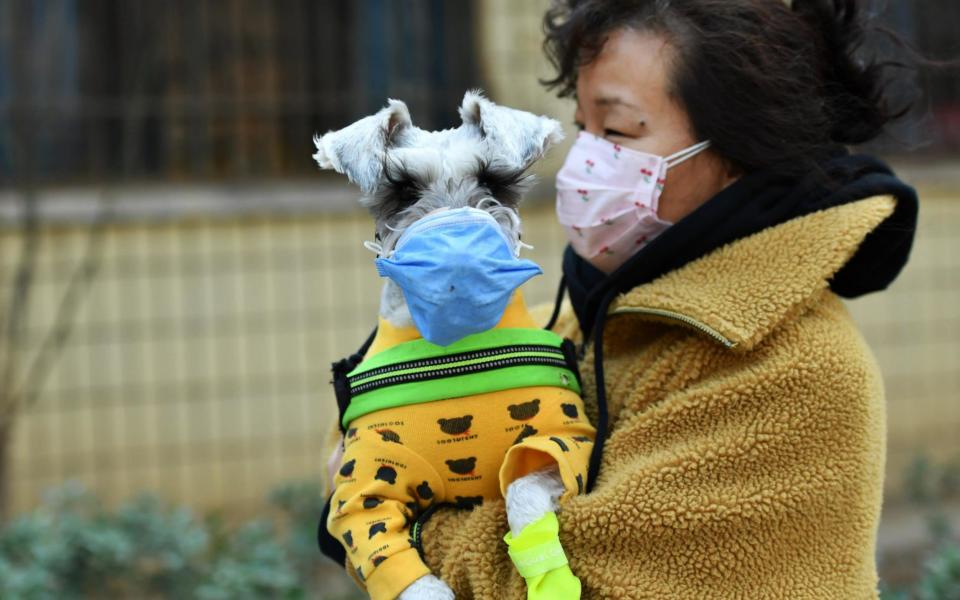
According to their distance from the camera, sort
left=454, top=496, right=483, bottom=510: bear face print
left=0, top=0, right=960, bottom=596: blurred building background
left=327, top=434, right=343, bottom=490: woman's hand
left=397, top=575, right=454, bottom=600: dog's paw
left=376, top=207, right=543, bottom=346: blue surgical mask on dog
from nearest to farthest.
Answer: left=376, top=207, right=543, bottom=346: blue surgical mask on dog, left=397, top=575, right=454, bottom=600: dog's paw, left=454, top=496, right=483, bottom=510: bear face print, left=327, top=434, right=343, bottom=490: woman's hand, left=0, top=0, right=960, bottom=596: blurred building background

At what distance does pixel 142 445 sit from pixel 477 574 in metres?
4.43

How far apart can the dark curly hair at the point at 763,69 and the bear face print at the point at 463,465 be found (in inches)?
35.7

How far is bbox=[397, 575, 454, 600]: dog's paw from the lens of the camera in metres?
2.04

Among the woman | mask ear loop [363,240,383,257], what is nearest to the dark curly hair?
the woman

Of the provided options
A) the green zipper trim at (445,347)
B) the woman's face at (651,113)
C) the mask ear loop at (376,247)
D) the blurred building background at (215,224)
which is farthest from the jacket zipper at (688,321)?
the blurred building background at (215,224)

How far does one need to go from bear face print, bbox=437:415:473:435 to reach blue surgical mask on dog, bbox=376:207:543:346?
21cm

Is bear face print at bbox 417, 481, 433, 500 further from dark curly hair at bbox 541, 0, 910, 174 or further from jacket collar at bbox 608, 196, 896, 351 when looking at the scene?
dark curly hair at bbox 541, 0, 910, 174

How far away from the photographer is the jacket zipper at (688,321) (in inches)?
87.4

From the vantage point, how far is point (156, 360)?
20.2ft

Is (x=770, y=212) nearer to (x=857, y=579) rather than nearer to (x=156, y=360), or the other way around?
(x=857, y=579)

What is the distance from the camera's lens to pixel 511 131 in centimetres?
217

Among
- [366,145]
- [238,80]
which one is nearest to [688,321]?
[366,145]

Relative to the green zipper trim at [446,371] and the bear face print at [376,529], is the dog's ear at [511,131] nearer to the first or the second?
the green zipper trim at [446,371]

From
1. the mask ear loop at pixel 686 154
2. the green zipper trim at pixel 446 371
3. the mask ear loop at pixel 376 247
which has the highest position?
the mask ear loop at pixel 686 154
